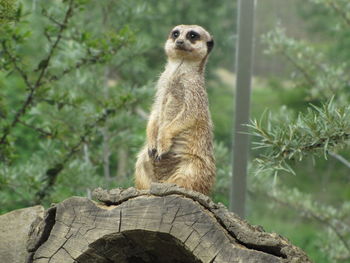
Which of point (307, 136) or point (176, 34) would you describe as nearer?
point (307, 136)

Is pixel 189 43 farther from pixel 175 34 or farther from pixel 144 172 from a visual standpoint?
pixel 144 172

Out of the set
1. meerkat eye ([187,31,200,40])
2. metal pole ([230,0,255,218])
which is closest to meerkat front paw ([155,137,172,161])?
meerkat eye ([187,31,200,40])

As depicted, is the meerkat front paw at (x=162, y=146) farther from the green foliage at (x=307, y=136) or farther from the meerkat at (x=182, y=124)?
the green foliage at (x=307, y=136)

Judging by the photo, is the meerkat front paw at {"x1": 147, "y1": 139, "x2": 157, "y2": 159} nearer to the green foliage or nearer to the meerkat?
the meerkat

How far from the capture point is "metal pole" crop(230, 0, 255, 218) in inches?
132

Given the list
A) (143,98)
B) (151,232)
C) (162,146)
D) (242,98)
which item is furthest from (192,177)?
(143,98)

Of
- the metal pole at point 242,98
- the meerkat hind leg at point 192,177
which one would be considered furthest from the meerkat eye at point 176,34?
the metal pole at point 242,98

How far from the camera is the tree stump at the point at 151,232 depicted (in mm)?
1762

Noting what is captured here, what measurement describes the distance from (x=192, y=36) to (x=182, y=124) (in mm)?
417

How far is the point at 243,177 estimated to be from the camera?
3408 mm

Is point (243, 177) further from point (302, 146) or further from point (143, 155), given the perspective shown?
point (302, 146)

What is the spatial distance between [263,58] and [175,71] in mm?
2763

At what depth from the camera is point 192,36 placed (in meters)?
2.58

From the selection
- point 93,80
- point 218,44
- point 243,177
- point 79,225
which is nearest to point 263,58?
point 218,44
